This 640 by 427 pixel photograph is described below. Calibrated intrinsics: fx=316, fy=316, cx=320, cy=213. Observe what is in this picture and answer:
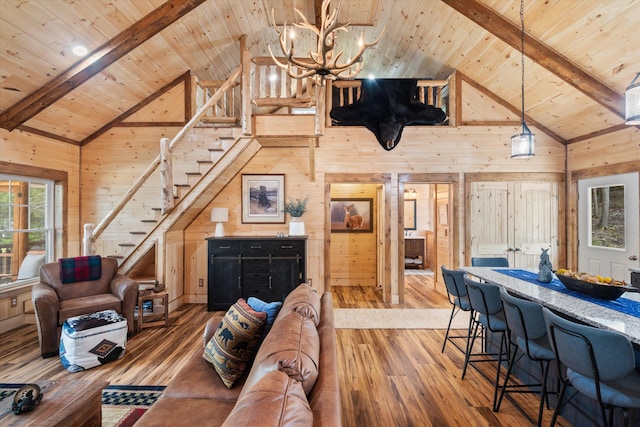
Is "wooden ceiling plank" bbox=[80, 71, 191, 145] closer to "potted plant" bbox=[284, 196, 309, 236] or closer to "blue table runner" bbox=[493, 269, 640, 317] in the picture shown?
"potted plant" bbox=[284, 196, 309, 236]

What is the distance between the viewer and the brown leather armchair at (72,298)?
10.8ft

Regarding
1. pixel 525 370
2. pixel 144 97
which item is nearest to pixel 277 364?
pixel 525 370

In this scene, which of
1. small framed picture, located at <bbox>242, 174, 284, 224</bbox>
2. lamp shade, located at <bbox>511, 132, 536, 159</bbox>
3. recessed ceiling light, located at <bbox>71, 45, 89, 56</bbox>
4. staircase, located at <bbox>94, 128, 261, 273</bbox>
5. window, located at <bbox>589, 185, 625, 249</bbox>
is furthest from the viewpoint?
small framed picture, located at <bbox>242, 174, 284, 224</bbox>

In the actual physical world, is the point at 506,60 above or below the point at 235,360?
above

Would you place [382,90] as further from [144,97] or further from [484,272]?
[144,97]

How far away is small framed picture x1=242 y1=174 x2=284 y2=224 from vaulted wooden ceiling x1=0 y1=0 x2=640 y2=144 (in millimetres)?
2041

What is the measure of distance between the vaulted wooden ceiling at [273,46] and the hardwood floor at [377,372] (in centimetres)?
301

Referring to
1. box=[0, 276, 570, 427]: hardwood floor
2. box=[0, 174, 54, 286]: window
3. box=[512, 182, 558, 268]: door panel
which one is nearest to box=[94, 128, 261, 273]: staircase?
box=[0, 174, 54, 286]: window

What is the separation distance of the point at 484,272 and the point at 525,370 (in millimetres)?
950

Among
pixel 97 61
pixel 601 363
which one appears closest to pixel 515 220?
pixel 601 363

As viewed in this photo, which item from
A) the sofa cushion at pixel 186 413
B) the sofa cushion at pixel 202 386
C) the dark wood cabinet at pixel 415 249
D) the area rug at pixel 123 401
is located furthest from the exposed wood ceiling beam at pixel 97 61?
the dark wood cabinet at pixel 415 249

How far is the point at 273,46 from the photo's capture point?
5805 mm

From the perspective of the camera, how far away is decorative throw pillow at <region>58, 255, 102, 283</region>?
3803 millimetres

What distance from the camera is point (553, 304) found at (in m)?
2.17
